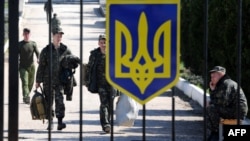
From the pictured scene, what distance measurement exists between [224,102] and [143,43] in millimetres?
5055

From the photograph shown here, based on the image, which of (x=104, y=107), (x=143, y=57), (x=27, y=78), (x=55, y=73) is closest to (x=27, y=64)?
(x=27, y=78)

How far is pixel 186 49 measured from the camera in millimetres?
17031

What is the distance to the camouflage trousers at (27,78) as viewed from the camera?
16.0 meters

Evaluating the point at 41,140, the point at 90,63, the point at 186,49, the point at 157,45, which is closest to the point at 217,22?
the point at 90,63

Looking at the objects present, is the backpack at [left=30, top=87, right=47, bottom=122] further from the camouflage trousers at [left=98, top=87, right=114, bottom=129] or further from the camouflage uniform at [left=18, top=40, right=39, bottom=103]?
the camouflage uniform at [left=18, top=40, right=39, bottom=103]

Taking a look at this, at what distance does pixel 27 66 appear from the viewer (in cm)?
1612

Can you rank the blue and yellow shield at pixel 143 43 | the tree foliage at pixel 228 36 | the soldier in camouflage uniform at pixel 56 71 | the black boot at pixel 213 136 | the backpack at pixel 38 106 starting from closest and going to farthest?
the blue and yellow shield at pixel 143 43, the black boot at pixel 213 136, the backpack at pixel 38 106, the tree foliage at pixel 228 36, the soldier in camouflage uniform at pixel 56 71

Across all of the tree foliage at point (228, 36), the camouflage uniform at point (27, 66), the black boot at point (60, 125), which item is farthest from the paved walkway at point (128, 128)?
the tree foliage at point (228, 36)

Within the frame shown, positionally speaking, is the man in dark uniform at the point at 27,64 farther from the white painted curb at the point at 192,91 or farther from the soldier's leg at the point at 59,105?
the white painted curb at the point at 192,91

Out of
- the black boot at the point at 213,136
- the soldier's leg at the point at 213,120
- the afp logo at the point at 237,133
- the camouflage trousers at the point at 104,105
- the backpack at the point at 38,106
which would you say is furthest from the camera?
the camouflage trousers at the point at 104,105

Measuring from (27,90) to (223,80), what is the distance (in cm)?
609

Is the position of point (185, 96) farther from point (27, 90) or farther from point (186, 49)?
point (27, 90)

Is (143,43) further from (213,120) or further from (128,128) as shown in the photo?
(128,128)

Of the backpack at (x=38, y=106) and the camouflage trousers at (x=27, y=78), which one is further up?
the camouflage trousers at (x=27, y=78)
